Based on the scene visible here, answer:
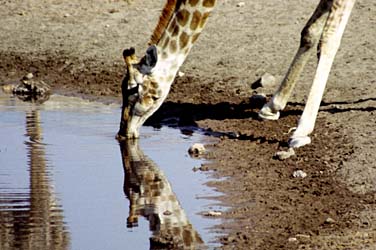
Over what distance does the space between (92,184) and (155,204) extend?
2.52 ft

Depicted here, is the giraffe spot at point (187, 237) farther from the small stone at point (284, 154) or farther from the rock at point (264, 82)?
the rock at point (264, 82)

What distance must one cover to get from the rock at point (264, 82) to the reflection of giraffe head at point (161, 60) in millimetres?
2181

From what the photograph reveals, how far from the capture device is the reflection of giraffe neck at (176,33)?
1042cm

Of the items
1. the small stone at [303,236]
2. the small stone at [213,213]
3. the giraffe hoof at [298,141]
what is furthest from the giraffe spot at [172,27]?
the small stone at [303,236]

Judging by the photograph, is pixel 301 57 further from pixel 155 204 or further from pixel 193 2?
pixel 155 204

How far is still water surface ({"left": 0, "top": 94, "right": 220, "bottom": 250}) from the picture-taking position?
7.58m

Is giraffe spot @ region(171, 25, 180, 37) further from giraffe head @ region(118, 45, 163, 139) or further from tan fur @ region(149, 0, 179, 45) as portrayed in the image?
giraffe head @ region(118, 45, 163, 139)

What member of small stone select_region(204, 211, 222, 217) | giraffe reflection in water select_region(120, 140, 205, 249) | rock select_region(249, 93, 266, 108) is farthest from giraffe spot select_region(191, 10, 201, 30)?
A: small stone select_region(204, 211, 222, 217)

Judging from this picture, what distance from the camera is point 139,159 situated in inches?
390

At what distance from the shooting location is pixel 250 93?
1249 centimetres

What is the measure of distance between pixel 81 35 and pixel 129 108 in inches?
219

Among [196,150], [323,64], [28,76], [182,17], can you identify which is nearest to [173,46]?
[182,17]

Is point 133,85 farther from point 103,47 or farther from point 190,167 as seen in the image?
point 103,47

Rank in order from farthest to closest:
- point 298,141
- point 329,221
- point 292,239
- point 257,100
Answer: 1. point 257,100
2. point 298,141
3. point 329,221
4. point 292,239
